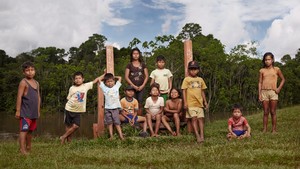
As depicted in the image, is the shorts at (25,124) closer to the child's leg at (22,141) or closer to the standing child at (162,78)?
the child's leg at (22,141)

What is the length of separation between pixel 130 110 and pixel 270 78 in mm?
3749

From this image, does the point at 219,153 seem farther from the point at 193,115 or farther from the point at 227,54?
the point at 227,54

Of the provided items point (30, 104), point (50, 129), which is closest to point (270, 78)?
point (30, 104)

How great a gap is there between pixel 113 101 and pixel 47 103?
47950 millimetres

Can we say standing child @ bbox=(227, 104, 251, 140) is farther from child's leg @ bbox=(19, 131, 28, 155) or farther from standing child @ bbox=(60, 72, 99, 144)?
child's leg @ bbox=(19, 131, 28, 155)

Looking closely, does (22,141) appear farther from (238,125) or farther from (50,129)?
(50,129)

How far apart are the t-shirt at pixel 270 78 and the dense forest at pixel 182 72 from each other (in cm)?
3153

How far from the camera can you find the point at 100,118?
981cm

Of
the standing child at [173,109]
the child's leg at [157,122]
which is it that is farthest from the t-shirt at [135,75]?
the child's leg at [157,122]

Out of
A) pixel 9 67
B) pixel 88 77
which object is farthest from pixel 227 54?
pixel 9 67

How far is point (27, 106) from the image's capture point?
7.18 m

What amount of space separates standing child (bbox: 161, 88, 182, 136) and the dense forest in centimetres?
3169

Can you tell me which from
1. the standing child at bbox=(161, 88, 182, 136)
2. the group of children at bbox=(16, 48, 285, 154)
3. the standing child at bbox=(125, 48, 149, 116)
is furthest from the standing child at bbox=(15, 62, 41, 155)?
the standing child at bbox=(161, 88, 182, 136)

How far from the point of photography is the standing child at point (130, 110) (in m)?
9.19
